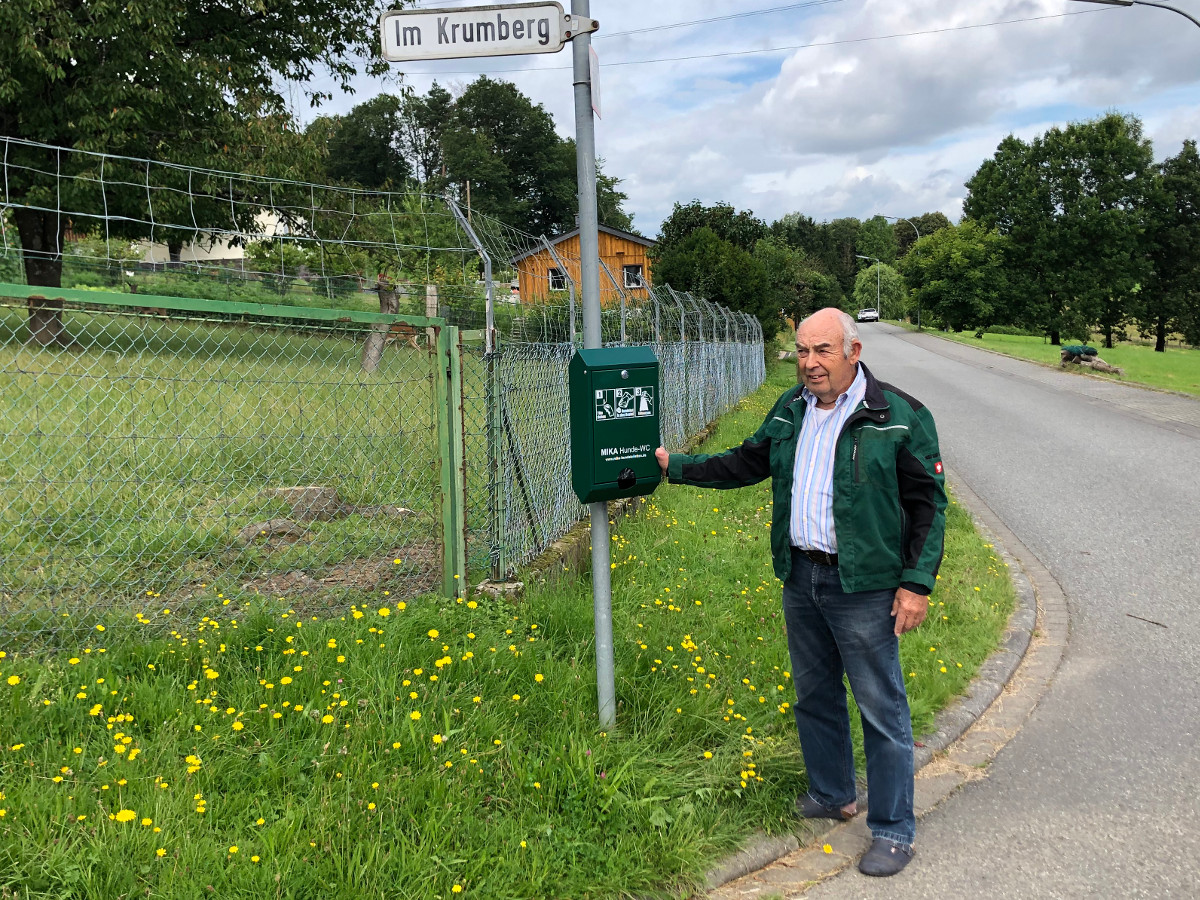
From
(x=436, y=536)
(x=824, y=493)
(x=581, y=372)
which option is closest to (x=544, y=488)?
(x=436, y=536)

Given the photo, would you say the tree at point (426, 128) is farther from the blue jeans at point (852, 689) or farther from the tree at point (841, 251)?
the blue jeans at point (852, 689)

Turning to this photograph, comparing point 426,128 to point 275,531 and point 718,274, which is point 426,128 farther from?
point 275,531

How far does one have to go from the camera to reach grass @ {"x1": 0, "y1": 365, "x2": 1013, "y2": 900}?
2.43m


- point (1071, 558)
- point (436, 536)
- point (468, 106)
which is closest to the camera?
point (436, 536)

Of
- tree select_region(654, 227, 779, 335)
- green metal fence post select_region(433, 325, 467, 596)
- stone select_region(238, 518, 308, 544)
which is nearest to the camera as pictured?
green metal fence post select_region(433, 325, 467, 596)

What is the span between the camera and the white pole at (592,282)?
305cm

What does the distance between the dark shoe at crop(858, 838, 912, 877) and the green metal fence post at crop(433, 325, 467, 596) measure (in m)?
2.18

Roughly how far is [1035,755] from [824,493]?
6.00ft

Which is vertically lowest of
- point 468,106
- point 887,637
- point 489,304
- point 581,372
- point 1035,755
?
point 1035,755

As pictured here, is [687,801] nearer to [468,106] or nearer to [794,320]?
[794,320]

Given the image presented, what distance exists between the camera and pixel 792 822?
10.1 ft

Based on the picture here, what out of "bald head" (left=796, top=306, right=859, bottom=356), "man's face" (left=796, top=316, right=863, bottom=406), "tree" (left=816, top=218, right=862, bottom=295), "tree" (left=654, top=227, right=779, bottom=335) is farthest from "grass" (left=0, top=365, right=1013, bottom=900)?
"tree" (left=816, top=218, right=862, bottom=295)

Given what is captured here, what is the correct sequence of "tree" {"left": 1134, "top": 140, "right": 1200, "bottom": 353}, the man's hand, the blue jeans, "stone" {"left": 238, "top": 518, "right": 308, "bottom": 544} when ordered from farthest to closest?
"tree" {"left": 1134, "top": 140, "right": 1200, "bottom": 353}, "stone" {"left": 238, "top": 518, "right": 308, "bottom": 544}, the blue jeans, the man's hand

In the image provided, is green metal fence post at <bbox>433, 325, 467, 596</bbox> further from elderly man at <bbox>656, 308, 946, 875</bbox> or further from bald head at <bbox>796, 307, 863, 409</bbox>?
bald head at <bbox>796, 307, 863, 409</bbox>
